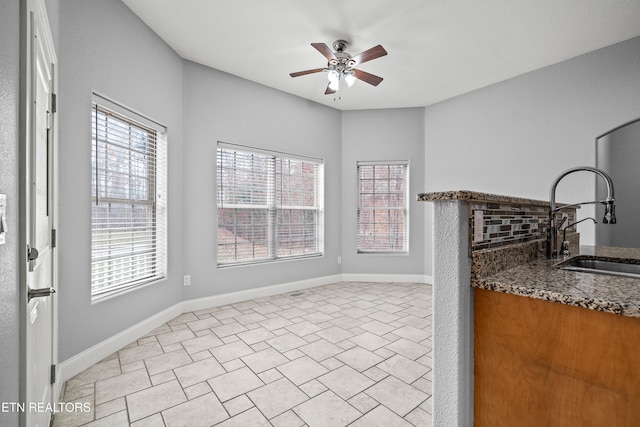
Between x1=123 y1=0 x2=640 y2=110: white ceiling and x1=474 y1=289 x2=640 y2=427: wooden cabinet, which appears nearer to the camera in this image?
x1=474 y1=289 x2=640 y2=427: wooden cabinet

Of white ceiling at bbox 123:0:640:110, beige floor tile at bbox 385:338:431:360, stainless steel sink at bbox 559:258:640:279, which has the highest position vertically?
white ceiling at bbox 123:0:640:110

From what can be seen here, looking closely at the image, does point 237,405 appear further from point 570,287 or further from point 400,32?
point 400,32

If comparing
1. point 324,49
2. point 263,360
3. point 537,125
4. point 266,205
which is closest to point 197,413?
point 263,360

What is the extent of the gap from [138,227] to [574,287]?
10.6ft

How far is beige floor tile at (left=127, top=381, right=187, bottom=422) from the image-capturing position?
68.9 inches

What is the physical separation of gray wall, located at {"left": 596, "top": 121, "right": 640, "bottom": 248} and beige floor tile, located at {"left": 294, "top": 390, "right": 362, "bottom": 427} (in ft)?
11.7

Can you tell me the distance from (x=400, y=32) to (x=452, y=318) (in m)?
2.87

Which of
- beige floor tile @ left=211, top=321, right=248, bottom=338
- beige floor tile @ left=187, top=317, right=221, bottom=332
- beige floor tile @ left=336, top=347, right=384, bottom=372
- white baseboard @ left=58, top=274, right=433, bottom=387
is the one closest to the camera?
white baseboard @ left=58, top=274, right=433, bottom=387

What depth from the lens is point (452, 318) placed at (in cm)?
117

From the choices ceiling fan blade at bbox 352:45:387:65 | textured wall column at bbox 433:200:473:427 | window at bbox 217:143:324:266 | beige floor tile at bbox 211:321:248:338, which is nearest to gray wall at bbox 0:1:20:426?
textured wall column at bbox 433:200:473:427

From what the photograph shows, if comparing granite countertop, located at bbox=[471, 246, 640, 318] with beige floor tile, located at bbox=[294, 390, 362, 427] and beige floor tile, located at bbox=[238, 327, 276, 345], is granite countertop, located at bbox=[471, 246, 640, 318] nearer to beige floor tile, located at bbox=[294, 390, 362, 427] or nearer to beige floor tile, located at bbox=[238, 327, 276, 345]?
beige floor tile, located at bbox=[294, 390, 362, 427]

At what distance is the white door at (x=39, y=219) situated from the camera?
1.06m

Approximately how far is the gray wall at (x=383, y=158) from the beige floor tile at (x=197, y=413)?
11.5 ft

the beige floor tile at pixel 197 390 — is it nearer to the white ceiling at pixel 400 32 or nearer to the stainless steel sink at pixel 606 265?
the stainless steel sink at pixel 606 265
